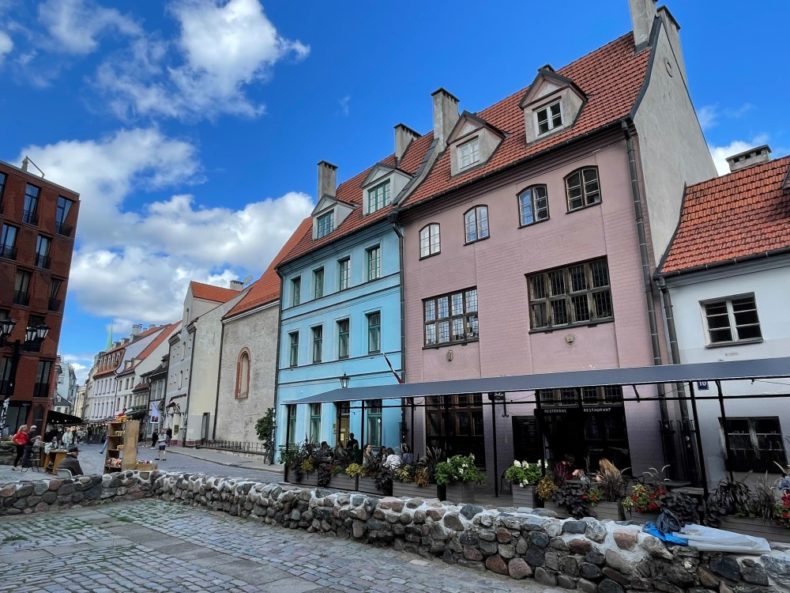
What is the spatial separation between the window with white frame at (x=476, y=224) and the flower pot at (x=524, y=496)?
8825 mm

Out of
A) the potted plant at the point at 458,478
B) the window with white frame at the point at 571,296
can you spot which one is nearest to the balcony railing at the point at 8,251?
the window with white frame at the point at 571,296

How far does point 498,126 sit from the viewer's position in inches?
784

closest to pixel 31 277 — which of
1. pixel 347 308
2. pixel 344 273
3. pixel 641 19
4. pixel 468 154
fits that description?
pixel 344 273

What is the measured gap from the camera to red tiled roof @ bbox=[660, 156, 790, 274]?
12125 mm

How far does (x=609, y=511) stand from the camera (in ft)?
28.1

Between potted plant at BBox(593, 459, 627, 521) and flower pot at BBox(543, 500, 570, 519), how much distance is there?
0.55 metres

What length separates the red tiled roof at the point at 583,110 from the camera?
1511 cm

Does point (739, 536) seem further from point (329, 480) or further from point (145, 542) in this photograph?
point (329, 480)

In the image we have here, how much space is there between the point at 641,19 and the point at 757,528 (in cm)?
1586

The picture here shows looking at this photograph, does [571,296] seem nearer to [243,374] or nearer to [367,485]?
[367,485]

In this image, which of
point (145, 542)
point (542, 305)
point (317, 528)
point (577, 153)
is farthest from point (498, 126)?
point (145, 542)

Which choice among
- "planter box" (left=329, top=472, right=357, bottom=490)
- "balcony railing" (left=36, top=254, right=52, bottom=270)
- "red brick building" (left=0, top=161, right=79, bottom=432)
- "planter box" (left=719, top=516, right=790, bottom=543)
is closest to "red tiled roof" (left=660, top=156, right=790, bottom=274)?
"planter box" (left=719, top=516, right=790, bottom=543)

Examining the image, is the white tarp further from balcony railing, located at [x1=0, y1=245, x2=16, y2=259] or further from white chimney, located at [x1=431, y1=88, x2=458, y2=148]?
balcony railing, located at [x1=0, y1=245, x2=16, y2=259]

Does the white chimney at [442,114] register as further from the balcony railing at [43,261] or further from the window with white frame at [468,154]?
the balcony railing at [43,261]
